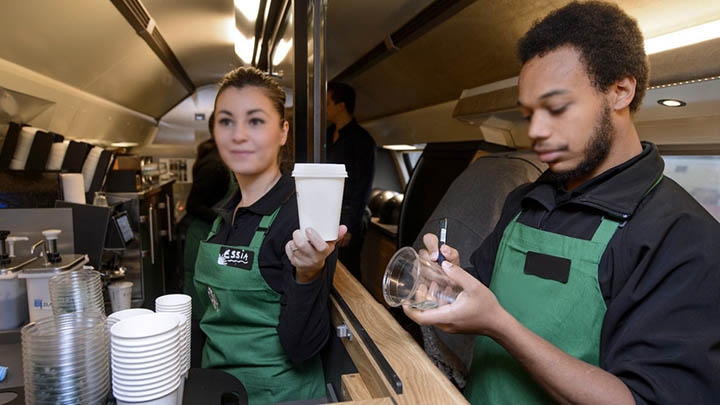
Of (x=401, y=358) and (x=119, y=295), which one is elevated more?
(x=401, y=358)

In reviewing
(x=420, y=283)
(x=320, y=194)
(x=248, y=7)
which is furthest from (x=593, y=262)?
(x=248, y=7)

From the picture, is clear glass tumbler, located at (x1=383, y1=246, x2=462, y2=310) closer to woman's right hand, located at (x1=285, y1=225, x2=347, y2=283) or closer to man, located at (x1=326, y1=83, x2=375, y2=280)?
woman's right hand, located at (x1=285, y1=225, x2=347, y2=283)

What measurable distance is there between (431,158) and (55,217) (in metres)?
2.48

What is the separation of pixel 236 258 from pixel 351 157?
2.16 metres

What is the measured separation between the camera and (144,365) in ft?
2.27

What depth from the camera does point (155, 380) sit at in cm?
71

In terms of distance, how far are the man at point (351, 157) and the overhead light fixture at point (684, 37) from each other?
2.12 meters

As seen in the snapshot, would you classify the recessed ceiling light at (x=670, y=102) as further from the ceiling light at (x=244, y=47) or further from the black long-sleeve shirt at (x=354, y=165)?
the ceiling light at (x=244, y=47)

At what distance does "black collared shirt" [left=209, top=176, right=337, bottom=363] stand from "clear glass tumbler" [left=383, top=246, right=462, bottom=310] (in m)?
0.29

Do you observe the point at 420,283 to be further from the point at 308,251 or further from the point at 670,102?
the point at 670,102


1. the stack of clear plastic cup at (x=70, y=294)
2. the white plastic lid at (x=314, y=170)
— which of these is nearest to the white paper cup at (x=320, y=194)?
the white plastic lid at (x=314, y=170)

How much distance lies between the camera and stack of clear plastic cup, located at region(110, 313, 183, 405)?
2.27 feet

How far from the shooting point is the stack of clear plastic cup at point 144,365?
0.69 meters

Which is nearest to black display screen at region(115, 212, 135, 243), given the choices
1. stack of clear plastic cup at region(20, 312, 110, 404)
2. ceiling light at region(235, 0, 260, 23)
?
ceiling light at region(235, 0, 260, 23)
